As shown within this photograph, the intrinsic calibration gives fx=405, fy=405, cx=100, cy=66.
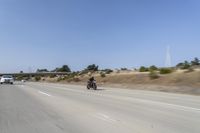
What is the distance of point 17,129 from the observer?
12.1 m

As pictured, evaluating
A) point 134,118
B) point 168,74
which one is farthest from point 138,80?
point 134,118

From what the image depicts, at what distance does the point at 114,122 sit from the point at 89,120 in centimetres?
117

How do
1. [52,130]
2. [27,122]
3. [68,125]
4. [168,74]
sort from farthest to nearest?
[168,74]
[27,122]
[68,125]
[52,130]

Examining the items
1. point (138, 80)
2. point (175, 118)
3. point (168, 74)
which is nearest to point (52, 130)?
point (175, 118)

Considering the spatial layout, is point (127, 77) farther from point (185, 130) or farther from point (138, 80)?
point (185, 130)

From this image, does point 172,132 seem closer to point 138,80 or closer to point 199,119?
point 199,119

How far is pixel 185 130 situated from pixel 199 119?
2.94 meters

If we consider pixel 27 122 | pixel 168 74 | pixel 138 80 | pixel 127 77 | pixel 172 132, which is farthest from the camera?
pixel 127 77

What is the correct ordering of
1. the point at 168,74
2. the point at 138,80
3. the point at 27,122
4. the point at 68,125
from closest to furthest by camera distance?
the point at 68,125, the point at 27,122, the point at 168,74, the point at 138,80

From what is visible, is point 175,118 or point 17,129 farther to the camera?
point 175,118

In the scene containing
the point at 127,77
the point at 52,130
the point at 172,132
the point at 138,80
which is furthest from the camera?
the point at 127,77

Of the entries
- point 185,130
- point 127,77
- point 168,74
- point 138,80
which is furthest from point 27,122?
point 127,77

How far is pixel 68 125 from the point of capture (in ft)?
42.0

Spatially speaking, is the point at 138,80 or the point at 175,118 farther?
the point at 138,80
